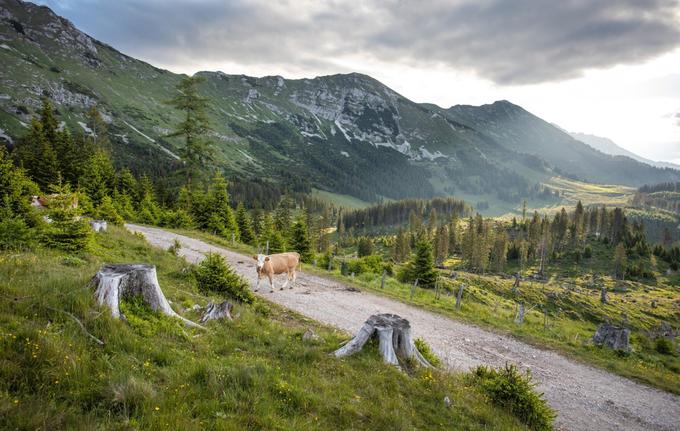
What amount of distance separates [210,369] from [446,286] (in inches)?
1922

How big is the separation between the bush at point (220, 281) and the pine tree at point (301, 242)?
27.8 m

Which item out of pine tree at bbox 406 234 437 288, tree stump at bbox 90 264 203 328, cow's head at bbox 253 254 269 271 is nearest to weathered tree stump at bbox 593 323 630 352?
cow's head at bbox 253 254 269 271

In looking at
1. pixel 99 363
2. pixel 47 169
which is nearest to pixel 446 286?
pixel 99 363

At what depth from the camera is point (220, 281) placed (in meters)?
13.6

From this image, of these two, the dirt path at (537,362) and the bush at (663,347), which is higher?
the dirt path at (537,362)

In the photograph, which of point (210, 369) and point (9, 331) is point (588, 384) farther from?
point (9, 331)

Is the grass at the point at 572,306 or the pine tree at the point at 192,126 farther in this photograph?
the pine tree at the point at 192,126

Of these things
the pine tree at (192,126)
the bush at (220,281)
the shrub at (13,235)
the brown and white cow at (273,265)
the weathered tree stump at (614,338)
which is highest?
the pine tree at (192,126)

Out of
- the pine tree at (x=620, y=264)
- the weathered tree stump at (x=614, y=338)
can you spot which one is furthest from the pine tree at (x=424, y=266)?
the pine tree at (x=620, y=264)

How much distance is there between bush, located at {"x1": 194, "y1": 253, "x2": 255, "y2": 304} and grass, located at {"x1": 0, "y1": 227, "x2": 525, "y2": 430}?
4255 mm

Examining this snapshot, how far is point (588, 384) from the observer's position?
12.2m

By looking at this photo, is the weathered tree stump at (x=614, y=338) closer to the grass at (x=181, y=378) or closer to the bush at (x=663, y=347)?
the bush at (x=663, y=347)

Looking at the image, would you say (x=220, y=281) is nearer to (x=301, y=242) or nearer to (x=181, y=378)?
(x=181, y=378)

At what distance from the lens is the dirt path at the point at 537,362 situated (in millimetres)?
10141
